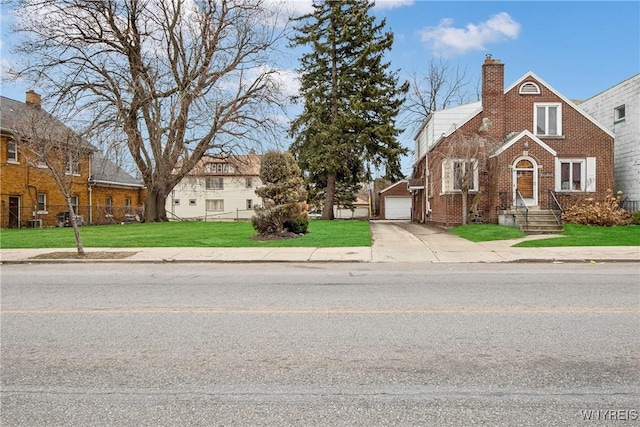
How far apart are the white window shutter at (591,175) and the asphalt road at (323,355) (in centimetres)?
1675

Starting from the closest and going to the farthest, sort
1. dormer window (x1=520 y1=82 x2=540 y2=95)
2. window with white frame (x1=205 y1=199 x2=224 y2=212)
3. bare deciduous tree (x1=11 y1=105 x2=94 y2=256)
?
bare deciduous tree (x1=11 y1=105 x2=94 y2=256) < dormer window (x1=520 y1=82 x2=540 y2=95) < window with white frame (x1=205 y1=199 x2=224 y2=212)

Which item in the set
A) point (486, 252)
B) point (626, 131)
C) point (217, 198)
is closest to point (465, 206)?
point (486, 252)

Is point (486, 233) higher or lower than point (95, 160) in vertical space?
lower

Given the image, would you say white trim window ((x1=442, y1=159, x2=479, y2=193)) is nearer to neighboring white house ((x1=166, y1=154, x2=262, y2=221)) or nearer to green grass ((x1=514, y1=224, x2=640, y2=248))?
green grass ((x1=514, y1=224, x2=640, y2=248))

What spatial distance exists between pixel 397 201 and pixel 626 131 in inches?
980

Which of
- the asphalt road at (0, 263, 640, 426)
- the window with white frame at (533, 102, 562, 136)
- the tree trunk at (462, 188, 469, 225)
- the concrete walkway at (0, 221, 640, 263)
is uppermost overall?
the window with white frame at (533, 102, 562, 136)

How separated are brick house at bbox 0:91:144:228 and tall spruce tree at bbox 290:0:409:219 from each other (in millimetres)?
13943

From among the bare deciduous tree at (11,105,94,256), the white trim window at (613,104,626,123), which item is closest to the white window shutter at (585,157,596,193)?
the white trim window at (613,104,626,123)

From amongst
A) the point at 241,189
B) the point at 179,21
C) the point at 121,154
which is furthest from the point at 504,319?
the point at 241,189

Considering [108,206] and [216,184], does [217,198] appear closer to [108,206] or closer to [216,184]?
[216,184]

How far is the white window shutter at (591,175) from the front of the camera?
75.4ft

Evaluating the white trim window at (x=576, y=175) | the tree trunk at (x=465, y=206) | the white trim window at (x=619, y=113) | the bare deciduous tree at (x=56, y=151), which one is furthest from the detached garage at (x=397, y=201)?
the bare deciduous tree at (x=56, y=151)

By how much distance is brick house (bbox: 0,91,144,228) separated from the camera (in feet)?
91.2

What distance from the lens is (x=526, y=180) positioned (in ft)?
74.4
